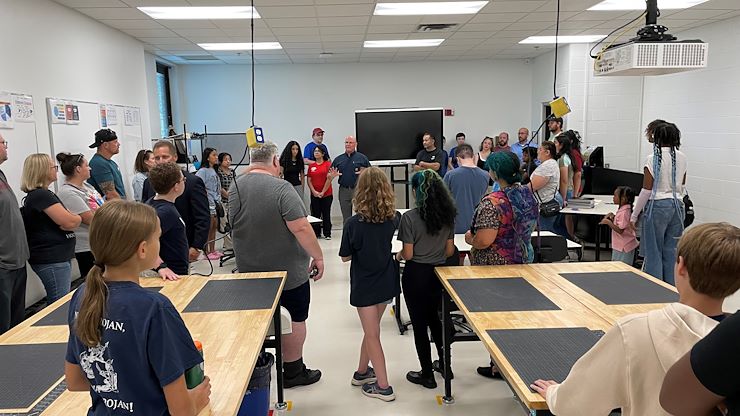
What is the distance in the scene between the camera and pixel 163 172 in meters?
3.04

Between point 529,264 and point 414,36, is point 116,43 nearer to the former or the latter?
point 414,36

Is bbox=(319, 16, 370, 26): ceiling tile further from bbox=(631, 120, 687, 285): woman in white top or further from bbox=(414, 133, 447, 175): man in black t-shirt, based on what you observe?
bbox=(631, 120, 687, 285): woman in white top

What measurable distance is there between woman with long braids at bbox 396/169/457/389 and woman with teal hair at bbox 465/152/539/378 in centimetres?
18

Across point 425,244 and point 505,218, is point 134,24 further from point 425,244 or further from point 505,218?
point 505,218

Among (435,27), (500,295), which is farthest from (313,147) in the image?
(500,295)

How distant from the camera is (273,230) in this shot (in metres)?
3.19

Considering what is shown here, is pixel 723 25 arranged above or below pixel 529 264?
above

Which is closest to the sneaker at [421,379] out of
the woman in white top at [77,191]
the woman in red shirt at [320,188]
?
the woman in white top at [77,191]

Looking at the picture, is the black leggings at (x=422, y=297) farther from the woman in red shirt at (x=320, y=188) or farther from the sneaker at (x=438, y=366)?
the woman in red shirt at (x=320, y=188)

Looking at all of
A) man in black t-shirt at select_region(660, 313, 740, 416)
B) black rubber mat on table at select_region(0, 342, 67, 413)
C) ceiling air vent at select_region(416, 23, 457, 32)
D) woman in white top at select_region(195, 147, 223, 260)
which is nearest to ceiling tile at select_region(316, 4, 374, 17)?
ceiling air vent at select_region(416, 23, 457, 32)

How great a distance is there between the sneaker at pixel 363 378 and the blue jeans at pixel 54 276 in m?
2.17

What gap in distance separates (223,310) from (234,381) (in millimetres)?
739

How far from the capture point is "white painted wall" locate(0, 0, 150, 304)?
180 inches

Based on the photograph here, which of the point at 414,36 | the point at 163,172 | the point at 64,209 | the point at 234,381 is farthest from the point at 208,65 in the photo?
the point at 234,381
